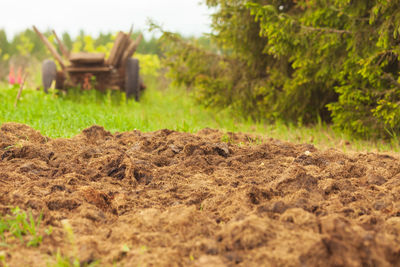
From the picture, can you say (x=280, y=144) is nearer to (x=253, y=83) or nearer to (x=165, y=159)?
(x=165, y=159)

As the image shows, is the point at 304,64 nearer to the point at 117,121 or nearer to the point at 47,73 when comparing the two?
the point at 117,121

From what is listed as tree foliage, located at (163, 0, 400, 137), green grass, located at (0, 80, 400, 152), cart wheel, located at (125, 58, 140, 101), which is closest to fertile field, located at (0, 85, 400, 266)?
green grass, located at (0, 80, 400, 152)

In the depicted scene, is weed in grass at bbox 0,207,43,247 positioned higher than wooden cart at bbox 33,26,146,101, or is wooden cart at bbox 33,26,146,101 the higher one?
wooden cart at bbox 33,26,146,101

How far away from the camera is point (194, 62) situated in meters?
7.31

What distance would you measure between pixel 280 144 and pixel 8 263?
9.41 ft

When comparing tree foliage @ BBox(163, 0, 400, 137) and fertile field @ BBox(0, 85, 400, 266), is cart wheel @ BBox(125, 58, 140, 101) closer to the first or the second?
tree foliage @ BBox(163, 0, 400, 137)

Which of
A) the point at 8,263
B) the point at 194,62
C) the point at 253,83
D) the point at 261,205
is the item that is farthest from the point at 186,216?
the point at 194,62

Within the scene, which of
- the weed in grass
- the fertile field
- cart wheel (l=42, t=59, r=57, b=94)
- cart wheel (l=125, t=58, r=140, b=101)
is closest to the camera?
the fertile field

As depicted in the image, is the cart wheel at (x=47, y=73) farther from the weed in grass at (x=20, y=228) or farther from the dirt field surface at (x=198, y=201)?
the weed in grass at (x=20, y=228)

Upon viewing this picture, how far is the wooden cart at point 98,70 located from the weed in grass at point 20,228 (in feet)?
20.3

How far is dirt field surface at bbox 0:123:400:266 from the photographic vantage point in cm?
166

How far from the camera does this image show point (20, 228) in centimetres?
191

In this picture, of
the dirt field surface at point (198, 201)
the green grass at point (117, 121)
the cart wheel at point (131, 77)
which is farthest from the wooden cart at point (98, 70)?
the dirt field surface at point (198, 201)

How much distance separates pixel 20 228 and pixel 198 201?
107 centimetres
